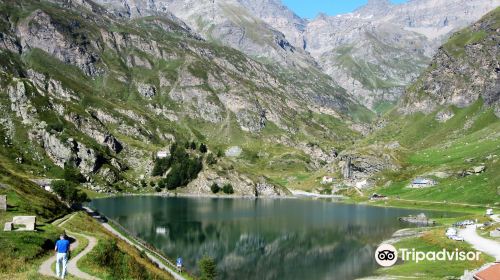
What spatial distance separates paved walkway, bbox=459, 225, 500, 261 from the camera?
77.3m

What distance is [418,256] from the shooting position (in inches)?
3501

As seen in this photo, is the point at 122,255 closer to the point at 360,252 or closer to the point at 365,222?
the point at 360,252

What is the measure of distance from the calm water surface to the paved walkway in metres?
18.5

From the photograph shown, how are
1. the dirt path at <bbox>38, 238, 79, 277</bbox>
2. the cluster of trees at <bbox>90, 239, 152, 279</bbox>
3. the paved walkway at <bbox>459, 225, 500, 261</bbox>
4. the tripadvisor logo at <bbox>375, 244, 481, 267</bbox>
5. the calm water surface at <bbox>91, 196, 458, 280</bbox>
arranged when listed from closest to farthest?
the dirt path at <bbox>38, 238, 79, 277</bbox>, the cluster of trees at <bbox>90, 239, 152, 279</bbox>, the paved walkway at <bbox>459, 225, 500, 261</bbox>, the tripadvisor logo at <bbox>375, 244, 481, 267</bbox>, the calm water surface at <bbox>91, 196, 458, 280</bbox>

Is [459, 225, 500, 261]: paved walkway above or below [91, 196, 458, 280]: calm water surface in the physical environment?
above

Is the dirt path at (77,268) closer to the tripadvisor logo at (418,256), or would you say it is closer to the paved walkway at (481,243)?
the tripadvisor logo at (418,256)

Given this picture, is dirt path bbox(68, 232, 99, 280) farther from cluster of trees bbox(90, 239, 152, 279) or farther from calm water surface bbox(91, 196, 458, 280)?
Result: calm water surface bbox(91, 196, 458, 280)

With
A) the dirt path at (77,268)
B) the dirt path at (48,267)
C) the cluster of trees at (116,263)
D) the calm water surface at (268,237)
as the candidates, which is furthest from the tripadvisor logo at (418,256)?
the dirt path at (48,267)

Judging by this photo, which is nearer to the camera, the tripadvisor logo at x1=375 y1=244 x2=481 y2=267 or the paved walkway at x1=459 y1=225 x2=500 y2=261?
the paved walkway at x1=459 y1=225 x2=500 y2=261

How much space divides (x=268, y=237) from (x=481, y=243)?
57.3 meters

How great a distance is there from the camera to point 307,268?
308 feet

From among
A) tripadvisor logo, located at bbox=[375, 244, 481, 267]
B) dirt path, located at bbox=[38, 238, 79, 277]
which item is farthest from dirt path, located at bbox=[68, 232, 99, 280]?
tripadvisor logo, located at bbox=[375, 244, 481, 267]

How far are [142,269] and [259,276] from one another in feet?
119

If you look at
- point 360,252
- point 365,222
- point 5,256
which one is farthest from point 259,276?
point 365,222
